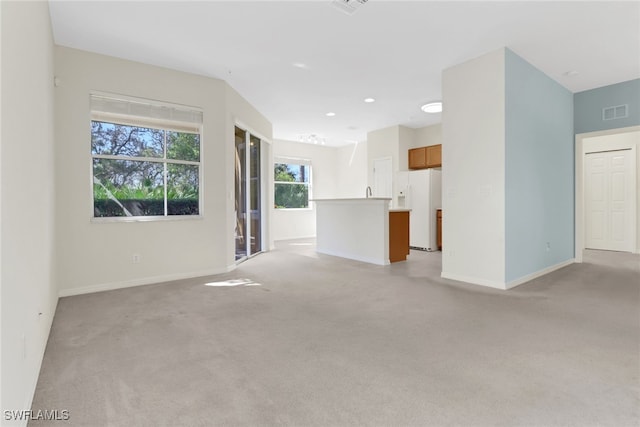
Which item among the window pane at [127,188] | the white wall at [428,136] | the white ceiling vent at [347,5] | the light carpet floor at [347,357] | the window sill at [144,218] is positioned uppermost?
the white ceiling vent at [347,5]

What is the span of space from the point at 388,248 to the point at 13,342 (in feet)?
15.8

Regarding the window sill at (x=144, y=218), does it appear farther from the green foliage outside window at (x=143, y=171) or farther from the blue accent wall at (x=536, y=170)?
the blue accent wall at (x=536, y=170)

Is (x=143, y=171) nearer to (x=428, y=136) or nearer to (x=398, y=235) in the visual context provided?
(x=398, y=235)

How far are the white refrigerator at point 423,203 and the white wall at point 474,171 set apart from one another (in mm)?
2500

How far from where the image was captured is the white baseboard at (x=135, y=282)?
3734mm

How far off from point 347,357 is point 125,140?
3.75m

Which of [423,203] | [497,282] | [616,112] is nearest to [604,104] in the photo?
[616,112]

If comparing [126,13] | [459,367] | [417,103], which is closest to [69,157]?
[126,13]

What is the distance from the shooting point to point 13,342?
143 cm

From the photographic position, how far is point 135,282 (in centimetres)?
414

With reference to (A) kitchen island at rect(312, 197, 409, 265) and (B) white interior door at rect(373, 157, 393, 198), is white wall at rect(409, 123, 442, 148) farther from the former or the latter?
(A) kitchen island at rect(312, 197, 409, 265)

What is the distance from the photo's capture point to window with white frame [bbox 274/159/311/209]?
909cm

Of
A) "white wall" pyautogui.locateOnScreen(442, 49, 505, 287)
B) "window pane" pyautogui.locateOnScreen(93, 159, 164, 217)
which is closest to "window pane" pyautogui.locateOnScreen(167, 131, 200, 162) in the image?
"window pane" pyautogui.locateOnScreen(93, 159, 164, 217)

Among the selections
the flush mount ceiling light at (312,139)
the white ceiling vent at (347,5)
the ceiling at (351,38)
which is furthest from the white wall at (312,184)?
the white ceiling vent at (347,5)
